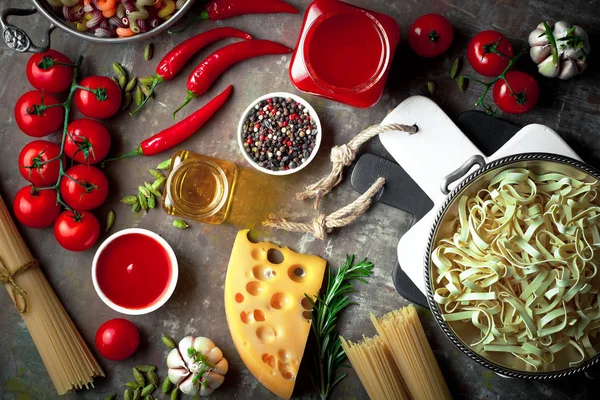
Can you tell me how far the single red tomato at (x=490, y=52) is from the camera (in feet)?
7.32

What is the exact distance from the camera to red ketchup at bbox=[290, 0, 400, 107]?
218cm

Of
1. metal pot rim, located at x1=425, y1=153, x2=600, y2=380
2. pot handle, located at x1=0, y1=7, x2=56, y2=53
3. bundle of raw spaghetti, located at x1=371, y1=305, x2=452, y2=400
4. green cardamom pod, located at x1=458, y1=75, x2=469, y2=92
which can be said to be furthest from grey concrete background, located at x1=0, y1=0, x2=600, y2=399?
metal pot rim, located at x1=425, y1=153, x2=600, y2=380

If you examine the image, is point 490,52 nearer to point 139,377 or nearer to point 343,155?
point 343,155

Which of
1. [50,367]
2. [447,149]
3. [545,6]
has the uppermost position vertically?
[545,6]

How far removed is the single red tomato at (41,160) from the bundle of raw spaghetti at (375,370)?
1384 mm

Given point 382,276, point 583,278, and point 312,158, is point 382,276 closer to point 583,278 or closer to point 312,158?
point 312,158

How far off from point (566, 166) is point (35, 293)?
2084 millimetres

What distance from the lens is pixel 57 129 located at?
2477mm

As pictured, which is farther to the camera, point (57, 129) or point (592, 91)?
point (57, 129)

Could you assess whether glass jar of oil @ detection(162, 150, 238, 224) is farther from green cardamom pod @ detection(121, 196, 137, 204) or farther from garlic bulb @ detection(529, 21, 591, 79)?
garlic bulb @ detection(529, 21, 591, 79)

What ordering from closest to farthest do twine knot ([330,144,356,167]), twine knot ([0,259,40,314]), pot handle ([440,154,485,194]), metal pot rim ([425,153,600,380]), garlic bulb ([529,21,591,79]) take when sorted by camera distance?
metal pot rim ([425,153,600,380]) < pot handle ([440,154,485,194]) < garlic bulb ([529,21,591,79]) < twine knot ([330,144,356,167]) < twine knot ([0,259,40,314])

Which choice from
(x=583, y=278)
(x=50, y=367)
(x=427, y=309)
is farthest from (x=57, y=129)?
(x=583, y=278)

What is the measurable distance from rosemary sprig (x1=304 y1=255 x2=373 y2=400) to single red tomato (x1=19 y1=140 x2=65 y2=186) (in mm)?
1159

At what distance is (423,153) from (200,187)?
3.03ft
